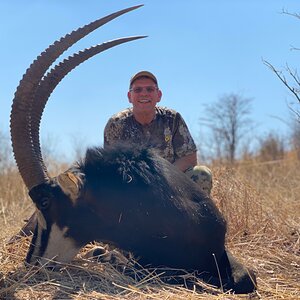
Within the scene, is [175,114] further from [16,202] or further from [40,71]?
[16,202]

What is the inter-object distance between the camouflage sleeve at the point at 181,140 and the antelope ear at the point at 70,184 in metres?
2.10

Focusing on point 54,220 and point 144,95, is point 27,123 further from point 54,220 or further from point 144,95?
point 144,95

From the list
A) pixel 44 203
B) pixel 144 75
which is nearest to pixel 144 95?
pixel 144 75

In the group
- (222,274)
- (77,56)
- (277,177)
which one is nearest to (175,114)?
(77,56)

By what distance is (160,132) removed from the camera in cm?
620

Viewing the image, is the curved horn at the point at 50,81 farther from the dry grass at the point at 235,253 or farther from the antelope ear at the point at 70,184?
the dry grass at the point at 235,253

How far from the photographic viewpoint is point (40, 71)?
434cm

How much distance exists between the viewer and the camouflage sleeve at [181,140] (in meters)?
6.14

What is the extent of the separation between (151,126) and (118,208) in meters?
2.06

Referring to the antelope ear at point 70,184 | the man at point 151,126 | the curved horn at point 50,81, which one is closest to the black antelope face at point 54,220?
the antelope ear at point 70,184

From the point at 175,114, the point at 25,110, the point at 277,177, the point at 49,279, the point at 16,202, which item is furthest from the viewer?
the point at 277,177

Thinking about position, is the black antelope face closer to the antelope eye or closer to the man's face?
the antelope eye

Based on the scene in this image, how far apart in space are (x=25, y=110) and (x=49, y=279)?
123cm

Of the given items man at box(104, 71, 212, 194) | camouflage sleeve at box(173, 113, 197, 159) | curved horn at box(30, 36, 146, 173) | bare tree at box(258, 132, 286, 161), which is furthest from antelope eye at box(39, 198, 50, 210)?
bare tree at box(258, 132, 286, 161)
